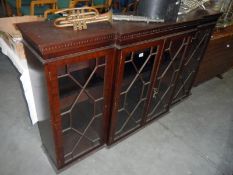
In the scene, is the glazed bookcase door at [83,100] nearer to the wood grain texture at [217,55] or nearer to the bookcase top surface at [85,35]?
the bookcase top surface at [85,35]

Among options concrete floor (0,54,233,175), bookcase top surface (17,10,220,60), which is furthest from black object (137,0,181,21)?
concrete floor (0,54,233,175)

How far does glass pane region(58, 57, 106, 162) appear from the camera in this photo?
104cm

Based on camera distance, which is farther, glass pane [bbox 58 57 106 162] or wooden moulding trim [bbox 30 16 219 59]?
glass pane [bbox 58 57 106 162]

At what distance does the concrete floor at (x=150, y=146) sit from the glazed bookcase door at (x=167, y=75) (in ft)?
0.52

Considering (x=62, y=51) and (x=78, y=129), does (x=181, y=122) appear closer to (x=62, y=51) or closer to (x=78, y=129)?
(x=78, y=129)

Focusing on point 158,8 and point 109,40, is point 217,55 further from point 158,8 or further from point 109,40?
point 109,40

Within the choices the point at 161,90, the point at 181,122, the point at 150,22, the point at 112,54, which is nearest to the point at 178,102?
the point at 181,122

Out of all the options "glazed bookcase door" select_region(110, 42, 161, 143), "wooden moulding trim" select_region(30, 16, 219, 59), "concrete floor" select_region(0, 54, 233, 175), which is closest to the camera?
"wooden moulding trim" select_region(30, 16, 219, 59)

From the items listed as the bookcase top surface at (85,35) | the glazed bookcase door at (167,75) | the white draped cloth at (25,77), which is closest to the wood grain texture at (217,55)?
the glazed bookcase door at (167,75)

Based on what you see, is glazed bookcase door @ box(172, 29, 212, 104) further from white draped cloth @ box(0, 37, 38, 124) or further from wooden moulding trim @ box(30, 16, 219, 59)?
white draped cloth @ box(0, 37, 38, 124)

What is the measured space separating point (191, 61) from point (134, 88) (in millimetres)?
760

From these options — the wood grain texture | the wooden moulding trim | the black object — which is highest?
the black object

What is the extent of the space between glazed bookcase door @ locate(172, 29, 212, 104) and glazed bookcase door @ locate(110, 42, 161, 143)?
1.48ft

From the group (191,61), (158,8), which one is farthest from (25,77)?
(191,61)
